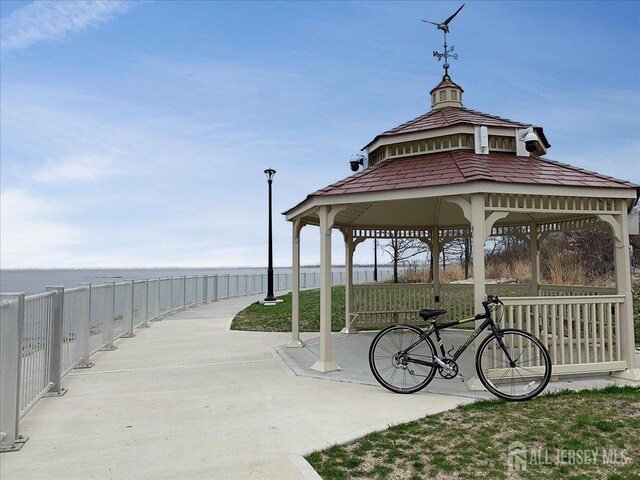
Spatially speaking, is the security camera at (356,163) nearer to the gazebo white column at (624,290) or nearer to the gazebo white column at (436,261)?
the gazebo white column at (436,261)

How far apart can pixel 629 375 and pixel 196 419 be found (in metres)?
5.36

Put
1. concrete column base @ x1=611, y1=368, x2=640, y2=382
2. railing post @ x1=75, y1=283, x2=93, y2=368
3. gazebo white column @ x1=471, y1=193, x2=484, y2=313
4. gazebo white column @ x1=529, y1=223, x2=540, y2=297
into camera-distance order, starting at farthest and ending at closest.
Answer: gazebo white column @ x1=529, y1=223, x2=540, y2=297 → railing post @ x1=75, y1=283, x2=93, y2=368 → concrete column base @ x1=611, y1=368, x2=640, y2=382 → gazebo white column @ x1=471, y1=193, x2=484, y2=313

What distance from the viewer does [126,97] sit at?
11.6m

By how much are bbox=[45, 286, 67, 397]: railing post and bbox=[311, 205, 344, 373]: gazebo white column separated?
3168 mm

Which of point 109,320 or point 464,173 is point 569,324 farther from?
point 109,320

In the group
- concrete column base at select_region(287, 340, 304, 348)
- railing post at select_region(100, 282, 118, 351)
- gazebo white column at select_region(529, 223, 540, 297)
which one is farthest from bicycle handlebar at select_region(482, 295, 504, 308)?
railing post at select_region(100, 282, 118, 351)

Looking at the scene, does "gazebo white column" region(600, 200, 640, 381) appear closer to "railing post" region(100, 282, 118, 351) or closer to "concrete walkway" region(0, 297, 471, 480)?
"concrete walkway" region(0, 297, 471, 480)

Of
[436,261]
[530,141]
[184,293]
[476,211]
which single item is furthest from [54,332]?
[184,293]

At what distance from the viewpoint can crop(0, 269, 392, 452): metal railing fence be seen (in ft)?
11.5

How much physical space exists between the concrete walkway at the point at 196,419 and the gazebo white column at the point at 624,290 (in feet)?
8.39

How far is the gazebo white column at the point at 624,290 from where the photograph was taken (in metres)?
5.64

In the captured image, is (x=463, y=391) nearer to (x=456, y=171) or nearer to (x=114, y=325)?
(x=456, y=171)

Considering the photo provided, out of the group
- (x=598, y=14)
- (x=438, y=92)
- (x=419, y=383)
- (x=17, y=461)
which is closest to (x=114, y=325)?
(x=17, y=461)

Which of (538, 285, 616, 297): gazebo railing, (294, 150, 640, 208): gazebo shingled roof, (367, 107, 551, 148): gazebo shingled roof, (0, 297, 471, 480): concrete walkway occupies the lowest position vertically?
(0, 297, 471, 480): concrete walkway
